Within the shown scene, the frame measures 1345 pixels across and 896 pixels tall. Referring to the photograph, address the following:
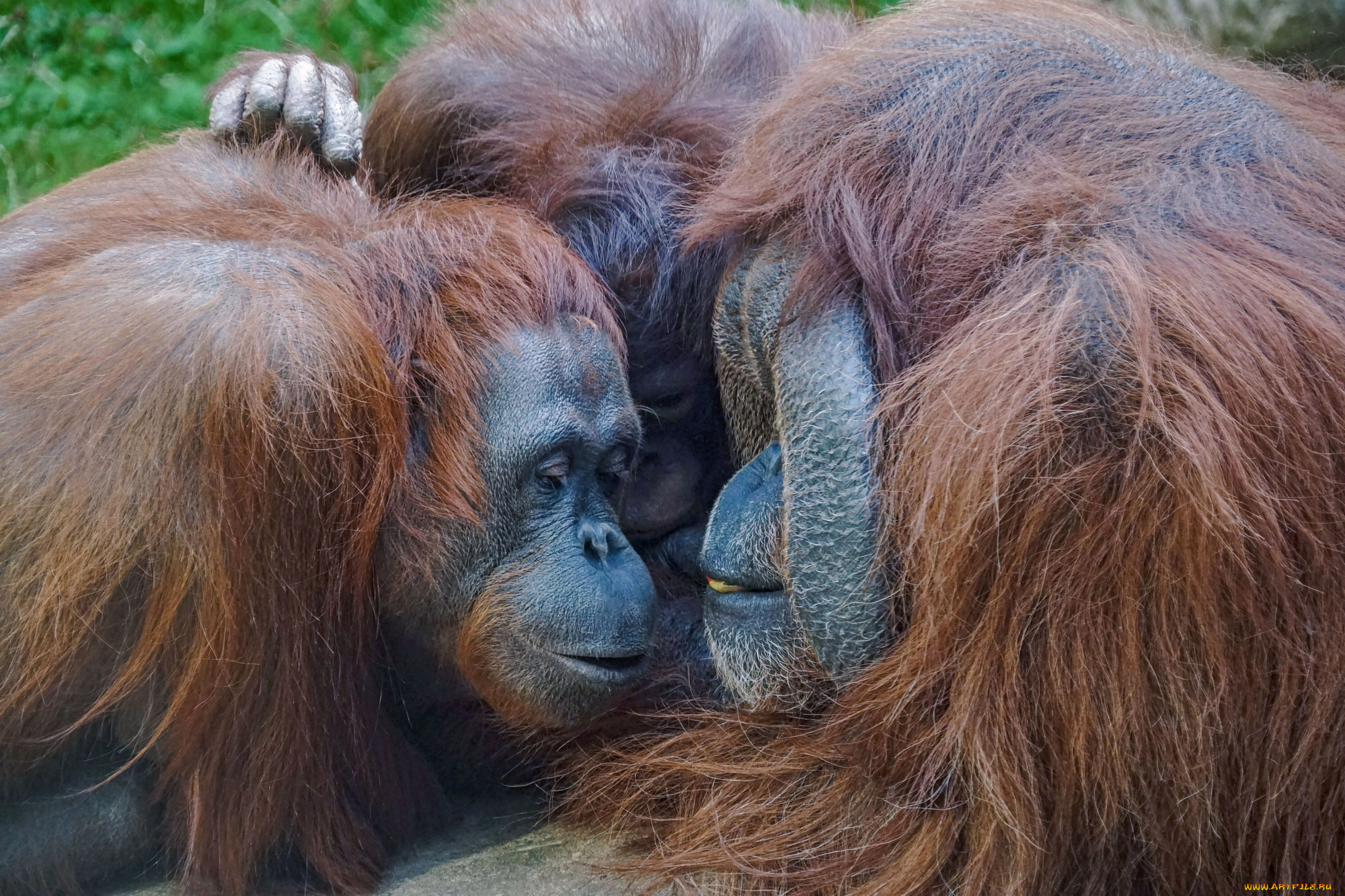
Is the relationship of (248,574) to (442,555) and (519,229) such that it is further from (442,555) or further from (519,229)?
(519,229)

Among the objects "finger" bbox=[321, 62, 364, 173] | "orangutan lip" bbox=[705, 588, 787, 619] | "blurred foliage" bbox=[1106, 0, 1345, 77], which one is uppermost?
"blurred foliage" bbox=[1106, 0, 1345, 77]

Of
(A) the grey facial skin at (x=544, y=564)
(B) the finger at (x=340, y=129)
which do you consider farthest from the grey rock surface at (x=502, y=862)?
(B) the finger at (x=340, y=129)

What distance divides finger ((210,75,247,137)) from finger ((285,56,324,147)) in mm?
129

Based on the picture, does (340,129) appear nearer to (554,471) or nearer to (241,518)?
(554,471)

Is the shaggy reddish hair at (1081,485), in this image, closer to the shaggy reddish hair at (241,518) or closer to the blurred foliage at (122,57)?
→ the shaggy reddish hair at (241,518)

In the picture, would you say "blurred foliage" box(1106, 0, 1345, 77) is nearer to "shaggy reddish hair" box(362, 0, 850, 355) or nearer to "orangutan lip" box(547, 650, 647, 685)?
"shaggy reddish hair" box(362, 0, 850, 355)

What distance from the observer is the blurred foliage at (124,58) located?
154 inches

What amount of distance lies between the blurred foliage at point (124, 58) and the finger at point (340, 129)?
1410 millimetres

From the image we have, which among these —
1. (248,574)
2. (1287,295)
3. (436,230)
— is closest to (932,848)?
(1287,295)

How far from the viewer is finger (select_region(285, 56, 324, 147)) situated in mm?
2252

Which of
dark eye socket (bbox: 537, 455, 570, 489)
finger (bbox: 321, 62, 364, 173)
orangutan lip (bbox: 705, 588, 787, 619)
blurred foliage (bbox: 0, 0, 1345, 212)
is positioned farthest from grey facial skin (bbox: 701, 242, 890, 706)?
blurred foliage (bbox: 0, 0, 1345, 212)

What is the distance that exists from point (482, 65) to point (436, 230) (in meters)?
0.67

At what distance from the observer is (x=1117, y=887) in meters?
1.39

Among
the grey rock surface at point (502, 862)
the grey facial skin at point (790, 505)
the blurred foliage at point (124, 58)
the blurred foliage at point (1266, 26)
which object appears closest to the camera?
the grey facial skin at point (790, 505)
